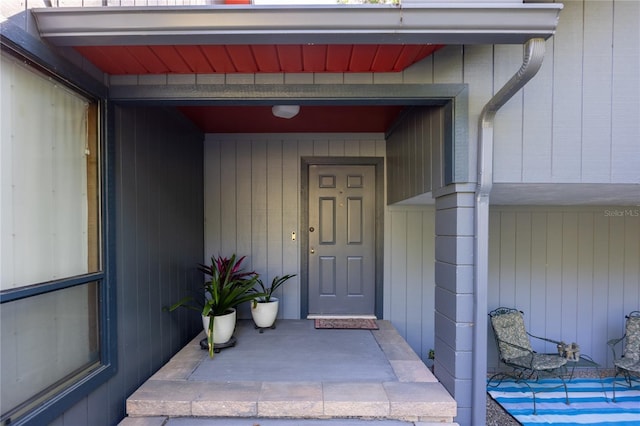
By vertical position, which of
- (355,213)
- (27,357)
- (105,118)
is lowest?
(27,357)

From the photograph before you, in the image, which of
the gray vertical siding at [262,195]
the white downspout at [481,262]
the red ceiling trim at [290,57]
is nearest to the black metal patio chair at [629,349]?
the white downspout at [481,262]

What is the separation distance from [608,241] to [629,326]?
2.91 feet

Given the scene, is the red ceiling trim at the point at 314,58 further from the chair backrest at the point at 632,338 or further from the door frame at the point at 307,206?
the chair backrest at the point at 632,338

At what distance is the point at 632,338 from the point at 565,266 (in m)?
0.88

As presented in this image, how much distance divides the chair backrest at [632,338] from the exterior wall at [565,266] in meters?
0.21

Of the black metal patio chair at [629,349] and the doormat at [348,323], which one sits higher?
the doormat at [348,323]

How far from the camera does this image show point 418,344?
141 inches

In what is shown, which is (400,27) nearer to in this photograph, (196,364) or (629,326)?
(196,364)

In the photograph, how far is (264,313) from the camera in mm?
3209

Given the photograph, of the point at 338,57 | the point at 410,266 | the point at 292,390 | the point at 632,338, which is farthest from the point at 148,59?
the point at 632,338

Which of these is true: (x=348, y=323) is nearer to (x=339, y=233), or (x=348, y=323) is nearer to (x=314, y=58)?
(x=339, y=233)

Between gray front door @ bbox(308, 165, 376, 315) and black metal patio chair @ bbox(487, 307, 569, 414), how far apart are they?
4.53 feet

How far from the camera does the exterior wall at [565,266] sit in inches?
139

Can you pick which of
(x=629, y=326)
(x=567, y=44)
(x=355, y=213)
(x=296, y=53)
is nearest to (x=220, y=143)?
(x=355, y=213)
